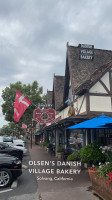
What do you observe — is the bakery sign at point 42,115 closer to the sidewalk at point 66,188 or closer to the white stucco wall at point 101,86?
the white stucco wall at point 101,86

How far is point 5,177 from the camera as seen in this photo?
6.98m

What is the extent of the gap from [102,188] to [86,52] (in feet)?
43.7

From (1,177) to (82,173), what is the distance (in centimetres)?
400

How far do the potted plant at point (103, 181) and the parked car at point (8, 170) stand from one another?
9.81 ft

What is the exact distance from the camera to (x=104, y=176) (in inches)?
209

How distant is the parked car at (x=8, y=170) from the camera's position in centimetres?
695

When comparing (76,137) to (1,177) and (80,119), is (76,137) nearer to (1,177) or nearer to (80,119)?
(80,119)

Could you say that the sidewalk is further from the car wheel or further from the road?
the car wheel

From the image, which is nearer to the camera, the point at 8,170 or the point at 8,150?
the point at 8,170

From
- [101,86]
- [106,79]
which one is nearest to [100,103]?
[101,86]

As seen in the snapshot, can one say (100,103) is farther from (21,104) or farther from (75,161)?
(21,104)

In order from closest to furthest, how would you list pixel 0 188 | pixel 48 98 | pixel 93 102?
1. pixel 0 188
2. pixel 93 102
3. pixel 48 98

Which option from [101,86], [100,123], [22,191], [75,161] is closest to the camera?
[22,191]

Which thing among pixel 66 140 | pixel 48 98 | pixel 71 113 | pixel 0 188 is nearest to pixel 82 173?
pixel 0 188
